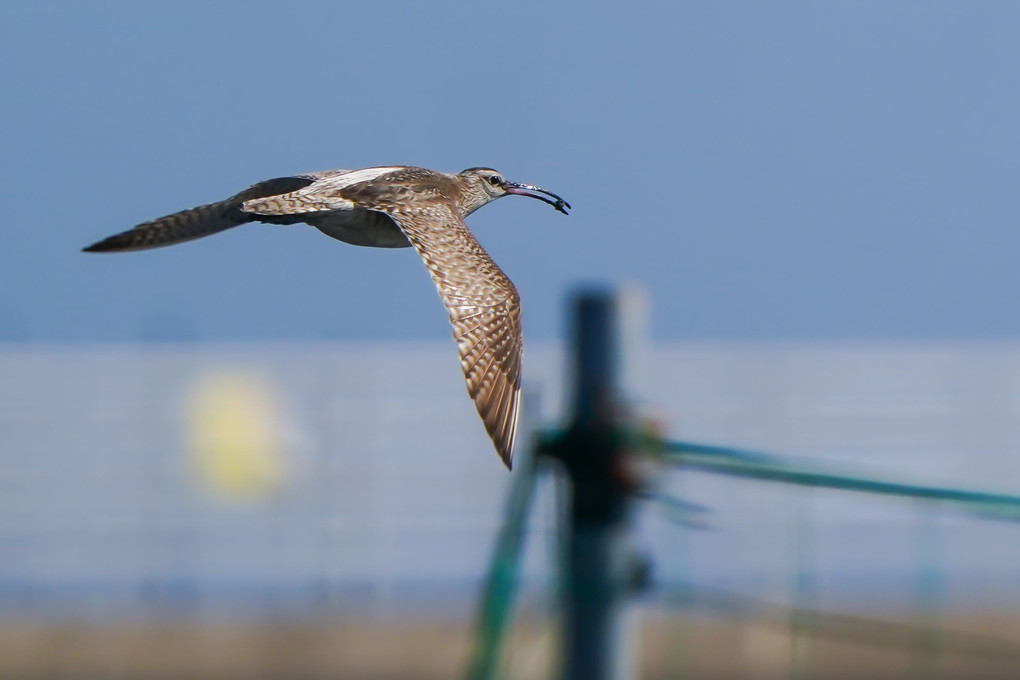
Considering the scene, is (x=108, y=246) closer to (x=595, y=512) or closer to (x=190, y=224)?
(x=190, y=224)

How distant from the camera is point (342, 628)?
9180mm

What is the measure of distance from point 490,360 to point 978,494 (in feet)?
7.00

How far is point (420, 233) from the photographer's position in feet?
15.6

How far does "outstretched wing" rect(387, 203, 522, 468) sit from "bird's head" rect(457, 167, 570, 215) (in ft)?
4.38

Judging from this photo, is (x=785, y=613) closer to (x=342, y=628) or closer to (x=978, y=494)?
(x=978, y=494)

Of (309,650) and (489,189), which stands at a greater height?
(489,189)

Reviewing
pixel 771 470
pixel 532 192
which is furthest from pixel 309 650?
pixel 771 470

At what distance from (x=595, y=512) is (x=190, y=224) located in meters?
3.57

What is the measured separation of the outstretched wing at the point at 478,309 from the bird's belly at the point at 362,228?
151 millimetres

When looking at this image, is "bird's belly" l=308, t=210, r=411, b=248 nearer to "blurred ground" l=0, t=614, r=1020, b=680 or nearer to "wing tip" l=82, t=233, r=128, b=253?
"wing tip" l=82, t=233, r=128, b=253

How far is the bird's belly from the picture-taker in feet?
16.0

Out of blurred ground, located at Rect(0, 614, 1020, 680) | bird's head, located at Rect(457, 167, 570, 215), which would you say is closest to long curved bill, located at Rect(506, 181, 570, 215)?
bird's head, located at Rect(457, 167, 570, 215)

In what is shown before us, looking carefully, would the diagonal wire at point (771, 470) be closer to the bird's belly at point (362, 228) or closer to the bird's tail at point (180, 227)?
the bird's belly at point (362, 228)

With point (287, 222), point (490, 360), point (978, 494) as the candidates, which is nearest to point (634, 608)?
point (978, 494)
